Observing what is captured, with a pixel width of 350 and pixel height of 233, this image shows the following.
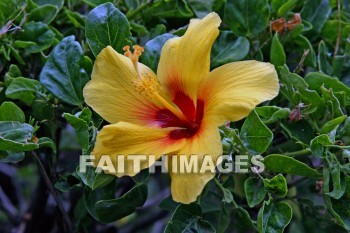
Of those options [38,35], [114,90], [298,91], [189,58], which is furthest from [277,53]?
[38,35]

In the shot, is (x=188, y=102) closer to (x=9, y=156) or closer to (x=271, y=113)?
(x=271, y=113)

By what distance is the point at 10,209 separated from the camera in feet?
5.25

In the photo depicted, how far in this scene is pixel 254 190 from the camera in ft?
3.18

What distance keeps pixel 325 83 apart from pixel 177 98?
248mm

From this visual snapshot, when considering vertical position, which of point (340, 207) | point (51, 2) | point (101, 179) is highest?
point (51, 2)

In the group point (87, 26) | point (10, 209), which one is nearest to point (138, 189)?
point (87, 26)

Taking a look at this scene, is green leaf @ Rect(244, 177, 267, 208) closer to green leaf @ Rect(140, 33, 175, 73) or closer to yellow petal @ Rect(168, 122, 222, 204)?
yellow petal @ Rect(168, 122, 222, 204)

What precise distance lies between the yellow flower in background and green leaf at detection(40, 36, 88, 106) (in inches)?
3.0

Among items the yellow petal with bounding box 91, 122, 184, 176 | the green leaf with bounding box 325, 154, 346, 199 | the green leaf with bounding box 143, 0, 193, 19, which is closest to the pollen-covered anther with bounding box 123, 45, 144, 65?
the yellow petal with bounding box 91, 122, 184, 176

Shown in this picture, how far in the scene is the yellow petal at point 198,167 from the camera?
0.87m

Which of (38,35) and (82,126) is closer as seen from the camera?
(82,126)

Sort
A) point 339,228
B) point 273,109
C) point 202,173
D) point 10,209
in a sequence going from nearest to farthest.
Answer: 1. point 202,173
2. point 273,109
3. point 339,228
4. point 10,209

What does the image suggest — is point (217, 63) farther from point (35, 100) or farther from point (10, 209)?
point (10, 209)

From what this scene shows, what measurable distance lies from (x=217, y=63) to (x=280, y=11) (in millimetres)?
158
